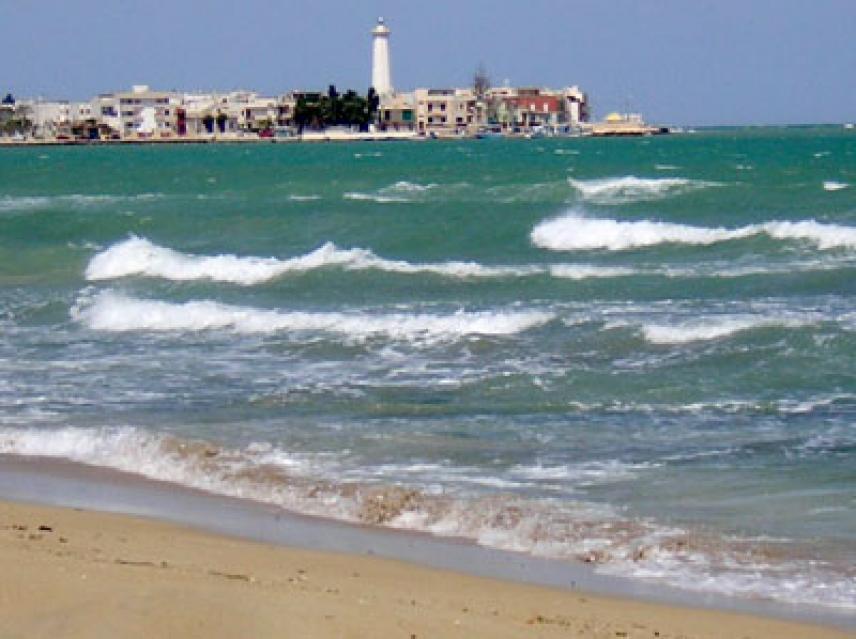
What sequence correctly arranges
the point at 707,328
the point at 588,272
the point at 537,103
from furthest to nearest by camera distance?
the point at 537,103 → the point at 588,272 → the point at 707,328

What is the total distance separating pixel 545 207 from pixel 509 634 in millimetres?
31665

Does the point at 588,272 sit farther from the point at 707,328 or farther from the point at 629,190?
the point at 629,190

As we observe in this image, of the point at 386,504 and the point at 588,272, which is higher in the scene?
the point at 386,504

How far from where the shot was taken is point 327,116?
15575 centimetres

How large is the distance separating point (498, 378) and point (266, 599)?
8337mm

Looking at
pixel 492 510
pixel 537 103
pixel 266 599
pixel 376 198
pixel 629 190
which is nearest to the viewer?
pixel 266 599

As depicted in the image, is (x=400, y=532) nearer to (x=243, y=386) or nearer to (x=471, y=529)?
(x=471, y=529)


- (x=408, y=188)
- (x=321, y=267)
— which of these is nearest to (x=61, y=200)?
(x=408, y=188)

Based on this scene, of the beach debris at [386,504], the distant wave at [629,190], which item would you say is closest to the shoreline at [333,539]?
the beach debris at [386,504]

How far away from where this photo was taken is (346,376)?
1597 cm

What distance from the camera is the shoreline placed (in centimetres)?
824

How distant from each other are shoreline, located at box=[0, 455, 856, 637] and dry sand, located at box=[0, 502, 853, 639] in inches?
3.5

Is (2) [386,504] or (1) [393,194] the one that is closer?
(2) [386,504]

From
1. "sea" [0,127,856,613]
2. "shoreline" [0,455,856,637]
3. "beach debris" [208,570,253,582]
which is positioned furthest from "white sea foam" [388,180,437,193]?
"beach debris" [208,570,253,582]
